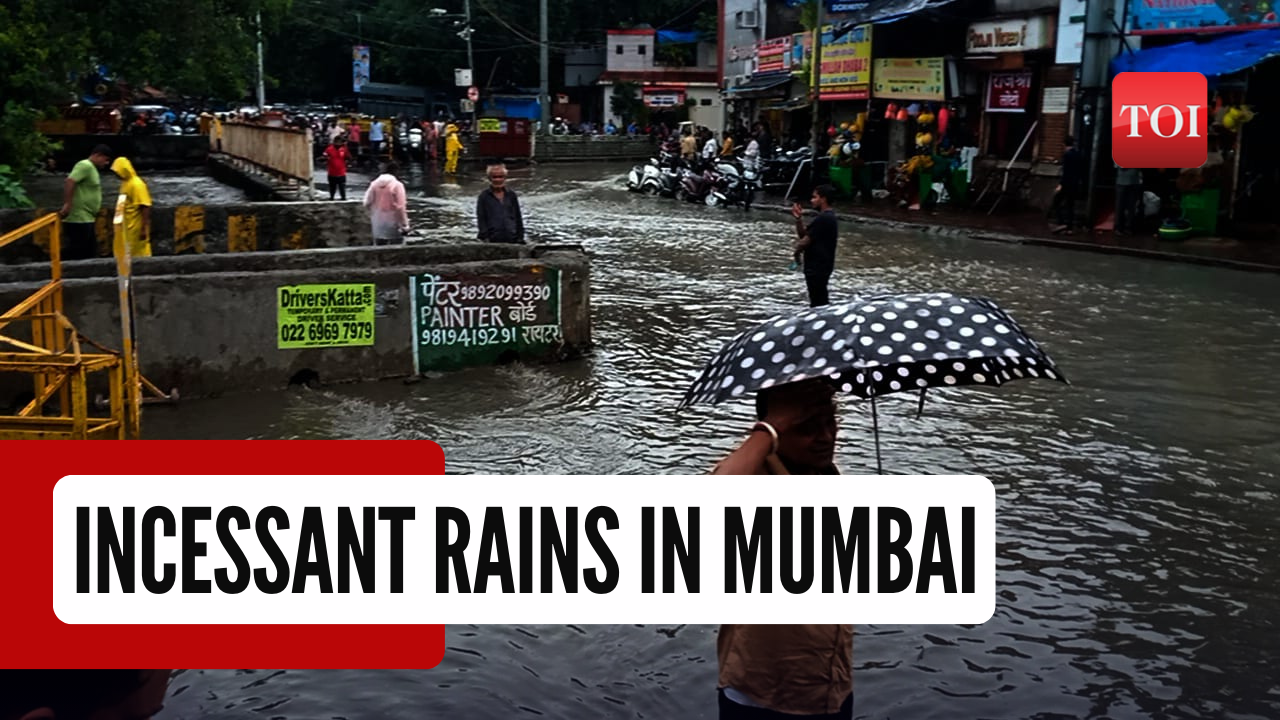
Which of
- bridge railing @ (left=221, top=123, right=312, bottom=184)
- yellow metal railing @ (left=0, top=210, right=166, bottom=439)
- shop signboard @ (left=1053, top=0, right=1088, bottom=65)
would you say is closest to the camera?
yellow metal railing @ (left=0, top=210, right=166, bottom=439)

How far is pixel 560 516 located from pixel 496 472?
14.2 feet

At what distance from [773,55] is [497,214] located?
31.3m

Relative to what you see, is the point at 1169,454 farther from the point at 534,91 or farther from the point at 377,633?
the point at 534,91

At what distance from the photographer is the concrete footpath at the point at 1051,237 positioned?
18547 mm

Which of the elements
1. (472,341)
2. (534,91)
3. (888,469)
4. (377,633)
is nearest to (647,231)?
(472,341)

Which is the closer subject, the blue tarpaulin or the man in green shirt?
the man in green shirt

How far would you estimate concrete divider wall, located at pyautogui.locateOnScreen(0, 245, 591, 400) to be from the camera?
9633mm

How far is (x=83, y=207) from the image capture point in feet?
45.5

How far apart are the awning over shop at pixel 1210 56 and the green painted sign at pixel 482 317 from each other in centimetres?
1312

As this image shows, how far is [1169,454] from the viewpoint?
859cm

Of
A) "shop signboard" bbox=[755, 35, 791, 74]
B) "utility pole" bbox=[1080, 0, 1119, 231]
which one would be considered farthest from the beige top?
"shop signboard" bbox=[755, 35, 791, 74]

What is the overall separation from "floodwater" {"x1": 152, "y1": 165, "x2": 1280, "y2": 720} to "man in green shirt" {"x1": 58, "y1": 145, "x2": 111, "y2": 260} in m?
5.00

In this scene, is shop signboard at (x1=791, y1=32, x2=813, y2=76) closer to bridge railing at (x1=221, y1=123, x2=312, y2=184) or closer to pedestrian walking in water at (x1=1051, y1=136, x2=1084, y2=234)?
pedestrian walking in water at (x1=1051, y1=136, x2=1084, y2=234)

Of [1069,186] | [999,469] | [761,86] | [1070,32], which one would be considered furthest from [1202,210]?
[761,86]
